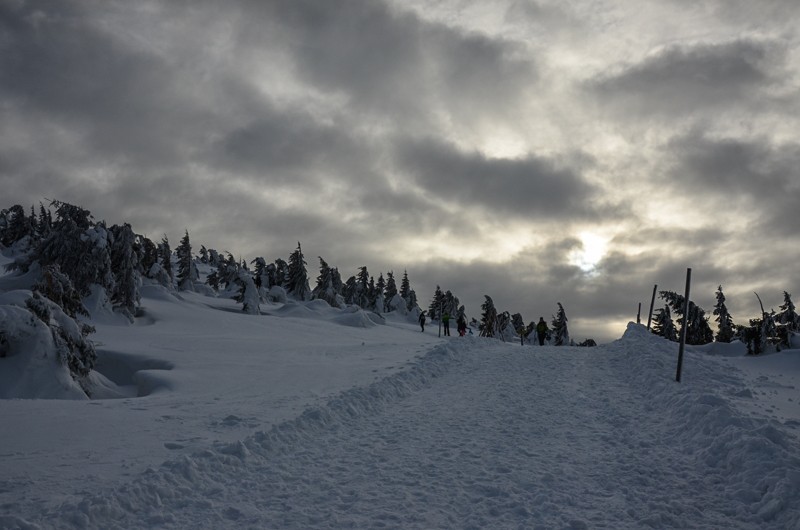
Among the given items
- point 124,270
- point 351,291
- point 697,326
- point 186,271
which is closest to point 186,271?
point 186,271

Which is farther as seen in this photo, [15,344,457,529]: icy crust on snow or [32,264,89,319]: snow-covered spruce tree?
[32,264,89,319]: snow-covered spruce tree

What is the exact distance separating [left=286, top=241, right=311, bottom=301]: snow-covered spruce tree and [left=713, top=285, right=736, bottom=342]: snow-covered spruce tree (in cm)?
5618

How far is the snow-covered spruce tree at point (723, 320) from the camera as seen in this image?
59.5 meters

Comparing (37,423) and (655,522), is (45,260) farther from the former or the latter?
(655,522)

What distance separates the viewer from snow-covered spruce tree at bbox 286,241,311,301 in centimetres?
7662

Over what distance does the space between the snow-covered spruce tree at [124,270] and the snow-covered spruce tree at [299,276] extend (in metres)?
46.4

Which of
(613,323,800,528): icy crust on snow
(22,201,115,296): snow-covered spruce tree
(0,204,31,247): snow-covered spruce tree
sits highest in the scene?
(0,204,31,247): snow-covered spruce tree

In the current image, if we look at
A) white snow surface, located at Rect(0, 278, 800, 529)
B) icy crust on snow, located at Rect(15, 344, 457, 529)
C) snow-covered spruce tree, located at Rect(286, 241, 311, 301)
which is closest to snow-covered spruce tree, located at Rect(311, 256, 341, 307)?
snow-covered spruce tree, located at Rect(286, 241, 311, 301)

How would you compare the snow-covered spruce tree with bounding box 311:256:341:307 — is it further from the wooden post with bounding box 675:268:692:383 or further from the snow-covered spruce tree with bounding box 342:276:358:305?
the wooden post with bounding box 675:268:692:383

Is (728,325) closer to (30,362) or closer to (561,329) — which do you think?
(561,329)

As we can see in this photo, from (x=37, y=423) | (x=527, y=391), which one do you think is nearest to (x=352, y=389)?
(x=527, y=391)

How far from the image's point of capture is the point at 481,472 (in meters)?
7.19

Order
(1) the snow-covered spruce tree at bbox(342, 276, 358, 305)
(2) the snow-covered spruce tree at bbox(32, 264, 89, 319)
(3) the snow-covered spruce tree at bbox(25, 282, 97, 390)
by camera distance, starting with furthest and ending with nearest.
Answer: (1) the snow-covered spruce tree at bbox(342, 276, 358, 305), (2) the snow-covered spruce tree at bbox(32, 264, 89, 319), (3) the snow-covered spruce tree at bbox(25, 282, 97, 390)

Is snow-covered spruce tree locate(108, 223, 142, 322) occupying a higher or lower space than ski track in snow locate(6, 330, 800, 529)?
higher
